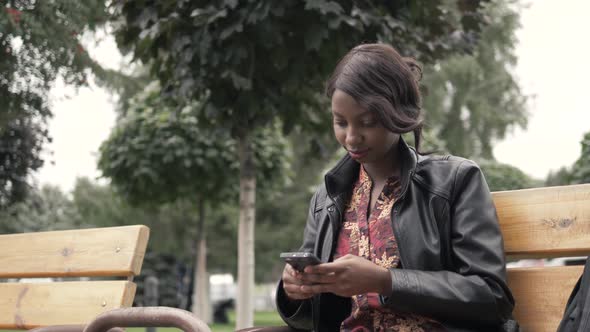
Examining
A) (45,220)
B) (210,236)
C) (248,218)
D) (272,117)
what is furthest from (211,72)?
(210,236)

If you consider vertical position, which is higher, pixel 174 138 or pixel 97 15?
pixel 174 138

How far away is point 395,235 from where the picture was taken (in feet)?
7.15

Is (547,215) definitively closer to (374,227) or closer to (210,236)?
(374,227)

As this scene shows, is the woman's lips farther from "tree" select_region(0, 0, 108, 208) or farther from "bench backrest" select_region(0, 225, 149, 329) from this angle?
"tree" select_region(0, 0, 108, 208)

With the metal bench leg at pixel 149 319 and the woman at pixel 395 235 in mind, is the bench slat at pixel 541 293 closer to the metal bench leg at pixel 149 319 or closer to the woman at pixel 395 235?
the woman at pixel 395 235

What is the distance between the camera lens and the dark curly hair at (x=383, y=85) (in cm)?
214

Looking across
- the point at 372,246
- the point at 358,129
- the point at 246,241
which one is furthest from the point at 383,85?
the point at 246,241

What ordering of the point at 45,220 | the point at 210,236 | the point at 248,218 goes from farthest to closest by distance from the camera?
1. the point at 210,236
2. the point at 45,220
3. the point at 248,218

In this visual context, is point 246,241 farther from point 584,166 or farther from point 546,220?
point 546,220

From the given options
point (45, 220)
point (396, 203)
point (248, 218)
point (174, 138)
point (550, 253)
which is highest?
point (45, 220)

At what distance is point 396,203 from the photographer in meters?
2.22

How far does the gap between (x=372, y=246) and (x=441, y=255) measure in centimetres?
21

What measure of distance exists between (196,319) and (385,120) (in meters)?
0.68

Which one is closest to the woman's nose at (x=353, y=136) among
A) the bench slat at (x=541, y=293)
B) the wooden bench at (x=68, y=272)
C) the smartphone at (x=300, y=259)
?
the smartphone at (x=300, y=259)
